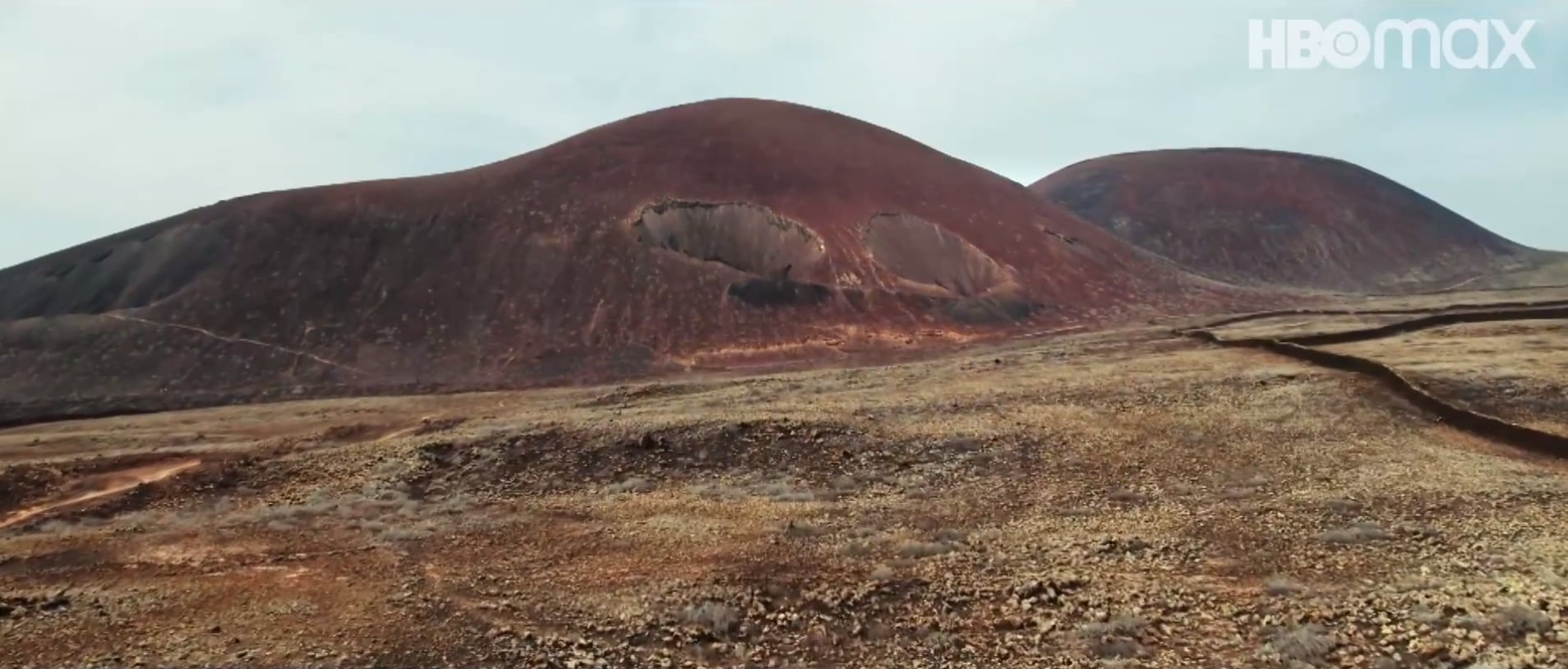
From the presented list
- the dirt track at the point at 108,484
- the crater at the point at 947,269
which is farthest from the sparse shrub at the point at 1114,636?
the crater at the point at 947,269

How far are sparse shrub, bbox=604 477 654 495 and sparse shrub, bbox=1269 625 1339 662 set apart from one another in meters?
8.26

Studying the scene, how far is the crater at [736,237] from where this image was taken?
32594mm

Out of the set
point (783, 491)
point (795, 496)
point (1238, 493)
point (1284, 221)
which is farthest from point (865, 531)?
point (1284, 221)

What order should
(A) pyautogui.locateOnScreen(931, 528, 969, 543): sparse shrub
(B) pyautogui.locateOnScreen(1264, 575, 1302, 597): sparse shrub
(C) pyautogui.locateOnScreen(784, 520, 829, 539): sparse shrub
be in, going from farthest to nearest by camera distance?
(C) pyautogui.locateOnScreen(784, 520, 829, 539): sparse shrub
(A) pyautogui.locateOnScreen(931, 528, 969, 543): sparse shrub
(B) pyautogui.locateOnScreen(1264, 575, 1302, 597): sparse shrub

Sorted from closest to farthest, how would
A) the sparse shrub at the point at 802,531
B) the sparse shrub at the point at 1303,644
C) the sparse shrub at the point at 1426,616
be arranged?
the sparse shrub at the point at 1303,644 < the sparse shrub at the point at 1426,616 < the sparse shrub at the point at 802,531

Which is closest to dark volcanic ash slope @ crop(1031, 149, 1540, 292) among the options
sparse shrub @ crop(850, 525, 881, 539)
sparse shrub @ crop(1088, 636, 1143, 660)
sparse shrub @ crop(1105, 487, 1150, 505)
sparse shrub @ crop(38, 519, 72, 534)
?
sparse shrub @ crop(1105, 487, 1150, 505)

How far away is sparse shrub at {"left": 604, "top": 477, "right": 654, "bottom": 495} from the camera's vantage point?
13.7 meters

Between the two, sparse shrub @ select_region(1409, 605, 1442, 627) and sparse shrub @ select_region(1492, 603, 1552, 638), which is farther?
sparse shrub @ select_region(1409, 605, 1442, 627)

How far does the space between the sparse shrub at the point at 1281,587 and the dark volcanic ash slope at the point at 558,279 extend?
1962 centimetres

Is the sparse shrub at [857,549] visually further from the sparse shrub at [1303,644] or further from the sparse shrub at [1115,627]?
the sparse shrub at [1303,644]

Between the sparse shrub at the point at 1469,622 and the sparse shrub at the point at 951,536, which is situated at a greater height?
the sparse shrub at the point at 951,536

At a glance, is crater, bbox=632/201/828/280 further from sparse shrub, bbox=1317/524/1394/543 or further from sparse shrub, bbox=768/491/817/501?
sparse shrub, bbox=1317/524/1394/543

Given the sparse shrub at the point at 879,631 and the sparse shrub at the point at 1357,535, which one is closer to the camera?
the sparse shrub at the point at 879,631

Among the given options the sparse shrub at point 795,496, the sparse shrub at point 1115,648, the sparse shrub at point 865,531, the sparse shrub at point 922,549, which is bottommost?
the sparse shrub at point 1115,648
